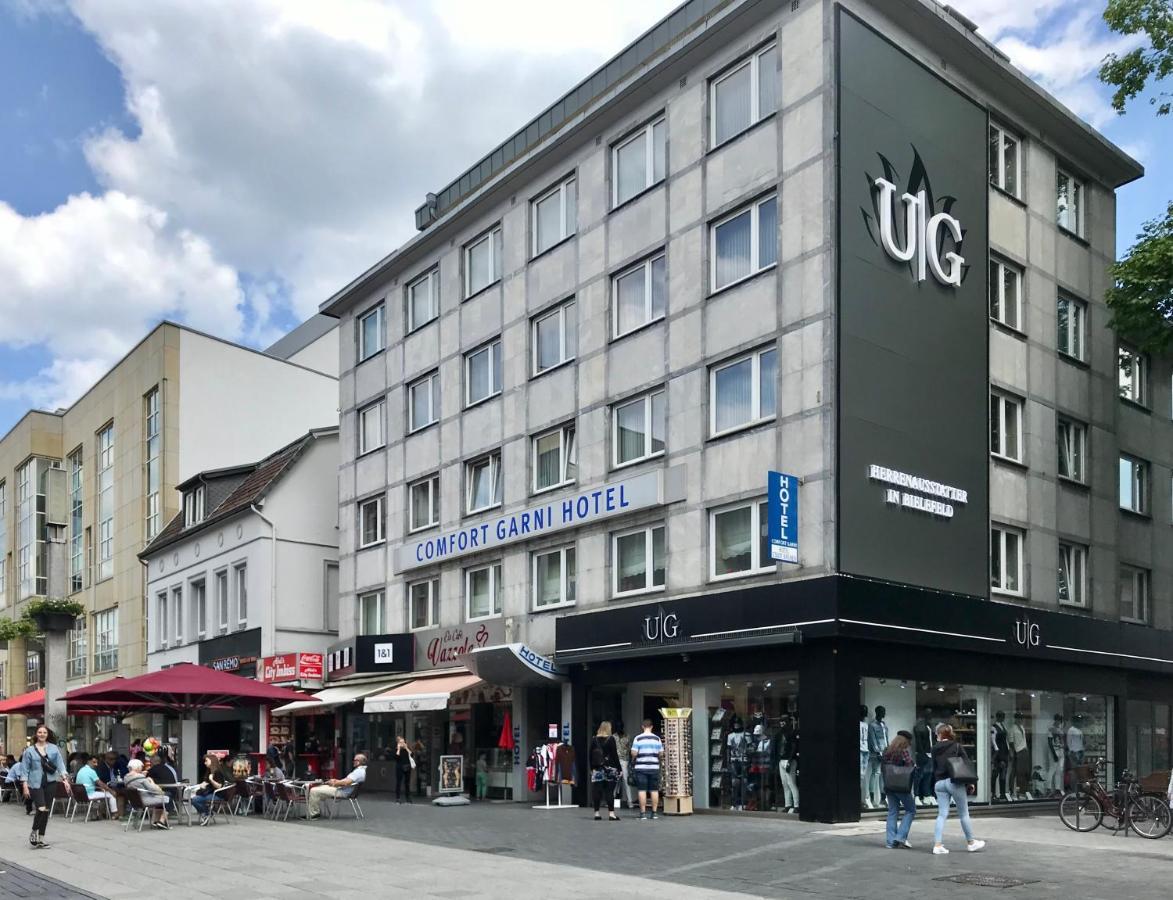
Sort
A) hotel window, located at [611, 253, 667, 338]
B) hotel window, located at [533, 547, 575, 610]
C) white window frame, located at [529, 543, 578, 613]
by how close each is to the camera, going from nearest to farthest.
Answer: hotel window, located at [611, 253, 667, 338] → white window frame, located at [529, 543, 578, 613] → hotel window, located at [533, 547, 575, 610]

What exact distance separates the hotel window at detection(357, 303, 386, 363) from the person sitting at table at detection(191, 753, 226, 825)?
14.2 metres

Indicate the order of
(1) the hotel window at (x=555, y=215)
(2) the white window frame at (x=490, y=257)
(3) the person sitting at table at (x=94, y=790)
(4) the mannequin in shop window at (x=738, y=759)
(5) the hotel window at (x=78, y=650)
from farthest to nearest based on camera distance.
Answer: (5) the hotel window at (x=78, y=650), (2) the white window frame at (x=490, y=257), (1) the hotel window at (x=555, y=215), (3) the person sitting at table at (x=94, y=790), (4) the mannequin in shop window at (x=738, y=759)

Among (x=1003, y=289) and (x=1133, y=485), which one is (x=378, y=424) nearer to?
(x=1003, y=289)

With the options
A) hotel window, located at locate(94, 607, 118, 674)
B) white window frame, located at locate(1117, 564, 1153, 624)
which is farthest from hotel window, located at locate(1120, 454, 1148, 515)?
hotel window, located at locate(94, 607, 118, 674)

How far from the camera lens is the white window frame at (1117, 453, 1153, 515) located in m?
31.5

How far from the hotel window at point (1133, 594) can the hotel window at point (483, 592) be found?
1366cm

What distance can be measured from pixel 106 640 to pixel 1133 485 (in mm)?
41330

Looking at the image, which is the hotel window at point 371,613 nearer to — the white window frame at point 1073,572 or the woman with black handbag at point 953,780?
the white window frame at point 1073,572

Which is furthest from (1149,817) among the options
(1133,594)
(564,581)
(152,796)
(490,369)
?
(490,369)

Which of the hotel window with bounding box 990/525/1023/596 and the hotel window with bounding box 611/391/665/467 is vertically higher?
the hotel window with bounding box 611/391/665/467

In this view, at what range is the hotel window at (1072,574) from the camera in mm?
28656

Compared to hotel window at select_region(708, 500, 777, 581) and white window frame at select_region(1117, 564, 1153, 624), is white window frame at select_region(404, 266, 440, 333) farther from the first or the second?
white window frame at select_region(1117, 564, 1153, 624)

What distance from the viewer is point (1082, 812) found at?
20578 mm

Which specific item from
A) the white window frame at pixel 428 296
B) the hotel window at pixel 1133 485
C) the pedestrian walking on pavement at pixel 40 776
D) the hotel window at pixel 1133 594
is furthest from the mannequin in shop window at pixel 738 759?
the white window frame at pixel 428 296
